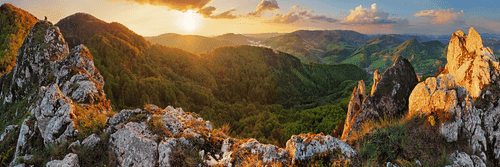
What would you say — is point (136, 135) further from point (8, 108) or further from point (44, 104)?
point (8, 108)

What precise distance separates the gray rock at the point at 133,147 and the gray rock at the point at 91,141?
1.72ft

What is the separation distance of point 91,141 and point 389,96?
19570 millimetres

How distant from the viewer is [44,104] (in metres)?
10.2

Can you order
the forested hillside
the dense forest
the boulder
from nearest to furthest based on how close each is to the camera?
the boulder < the forested hillside < the dense forest

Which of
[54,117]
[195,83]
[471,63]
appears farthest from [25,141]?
[195,83]

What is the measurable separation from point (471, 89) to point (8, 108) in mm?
41455

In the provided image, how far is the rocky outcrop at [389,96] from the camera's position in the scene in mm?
14196

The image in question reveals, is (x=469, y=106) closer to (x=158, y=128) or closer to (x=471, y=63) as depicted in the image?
→ (x=471, y=63)

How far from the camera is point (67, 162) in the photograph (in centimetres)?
748

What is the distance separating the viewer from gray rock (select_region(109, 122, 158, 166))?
8094 millimetres

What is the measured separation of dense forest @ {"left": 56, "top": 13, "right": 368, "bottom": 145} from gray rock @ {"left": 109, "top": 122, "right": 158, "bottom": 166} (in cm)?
2266

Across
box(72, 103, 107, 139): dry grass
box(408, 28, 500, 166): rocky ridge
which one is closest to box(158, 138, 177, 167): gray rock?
box(72, 103, 107, 139): dry grass

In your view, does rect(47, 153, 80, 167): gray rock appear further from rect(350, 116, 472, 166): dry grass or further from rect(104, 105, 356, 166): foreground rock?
rect(350, 116, 472, 166): dry grass

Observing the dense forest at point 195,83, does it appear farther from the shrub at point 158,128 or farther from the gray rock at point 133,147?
the gray rock at point 133,147
